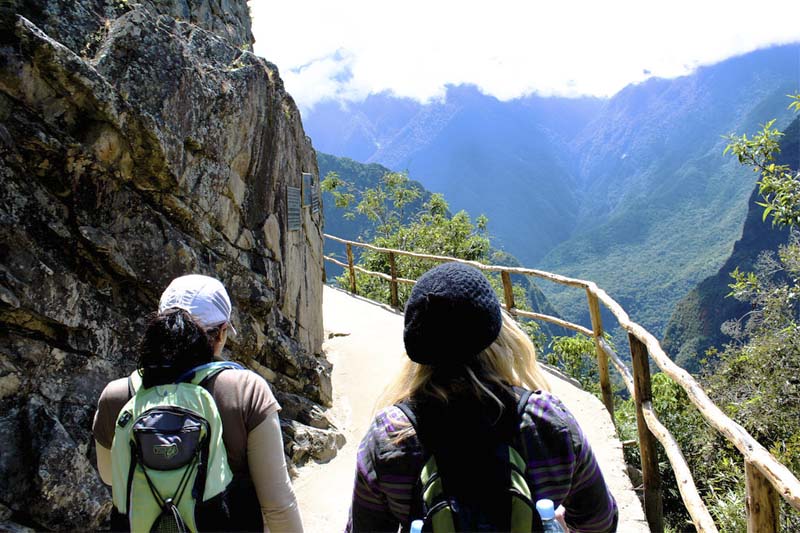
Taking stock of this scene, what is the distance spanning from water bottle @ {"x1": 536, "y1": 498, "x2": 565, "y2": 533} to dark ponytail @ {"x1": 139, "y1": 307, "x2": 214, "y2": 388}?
104cm

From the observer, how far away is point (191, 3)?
5.46 m

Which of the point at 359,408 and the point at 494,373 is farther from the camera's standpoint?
the point at 359,408

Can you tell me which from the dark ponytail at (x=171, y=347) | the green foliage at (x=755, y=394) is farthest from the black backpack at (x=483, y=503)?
the green foliage at (x=755, y=394)

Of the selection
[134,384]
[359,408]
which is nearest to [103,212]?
[134,384]

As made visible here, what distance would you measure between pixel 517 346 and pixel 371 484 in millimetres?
437

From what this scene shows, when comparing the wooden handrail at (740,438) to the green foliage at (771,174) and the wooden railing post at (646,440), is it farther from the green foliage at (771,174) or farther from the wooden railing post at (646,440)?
the green foliage at (771,174)

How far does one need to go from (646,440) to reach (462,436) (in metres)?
2.70

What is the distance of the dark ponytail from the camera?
5.09ft

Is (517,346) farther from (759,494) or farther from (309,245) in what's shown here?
(309,245)

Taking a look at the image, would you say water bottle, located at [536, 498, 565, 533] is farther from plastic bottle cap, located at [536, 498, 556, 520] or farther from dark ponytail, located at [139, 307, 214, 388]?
dark ponytail, located at [139, 307, 214, 388]

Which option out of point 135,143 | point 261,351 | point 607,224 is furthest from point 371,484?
point 607,224

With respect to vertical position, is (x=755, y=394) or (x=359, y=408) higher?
(x=755, y=394)

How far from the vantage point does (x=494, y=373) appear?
118cm

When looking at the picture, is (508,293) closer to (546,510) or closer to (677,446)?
(677,446)
